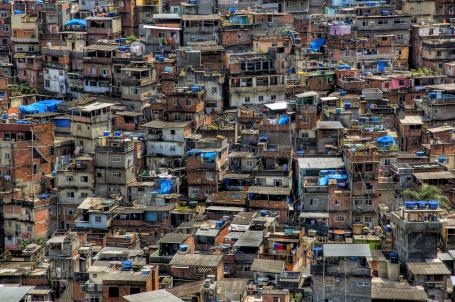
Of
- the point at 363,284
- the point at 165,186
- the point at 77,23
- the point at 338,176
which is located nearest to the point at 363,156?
the point at 338,176

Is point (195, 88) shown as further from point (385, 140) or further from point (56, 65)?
point (56, 65)

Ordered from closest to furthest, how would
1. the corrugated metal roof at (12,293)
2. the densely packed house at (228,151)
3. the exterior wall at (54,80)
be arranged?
the corrugated metal roof at (12,293), the densely packed house at (228,151), the exterior wall at (54,80)

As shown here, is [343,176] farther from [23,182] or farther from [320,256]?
[23,182]

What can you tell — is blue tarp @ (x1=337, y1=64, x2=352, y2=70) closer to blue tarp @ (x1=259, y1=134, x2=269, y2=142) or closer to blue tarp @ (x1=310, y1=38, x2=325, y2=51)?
blue tarp @ (x1=310, y1=38, x2=325, y2=51)

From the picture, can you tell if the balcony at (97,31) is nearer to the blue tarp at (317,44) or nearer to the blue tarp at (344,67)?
the blue tarp at (317,44)

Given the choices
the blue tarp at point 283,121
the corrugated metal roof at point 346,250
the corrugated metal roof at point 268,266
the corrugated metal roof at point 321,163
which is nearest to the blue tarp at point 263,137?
the blue tarp at point 283,121

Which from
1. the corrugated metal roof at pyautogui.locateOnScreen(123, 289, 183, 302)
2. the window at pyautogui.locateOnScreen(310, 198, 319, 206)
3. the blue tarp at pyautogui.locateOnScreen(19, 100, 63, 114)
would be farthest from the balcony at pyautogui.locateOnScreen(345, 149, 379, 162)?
the blue tarp at pyautogui.locateOnScreen(19, 100, 63, 114)
